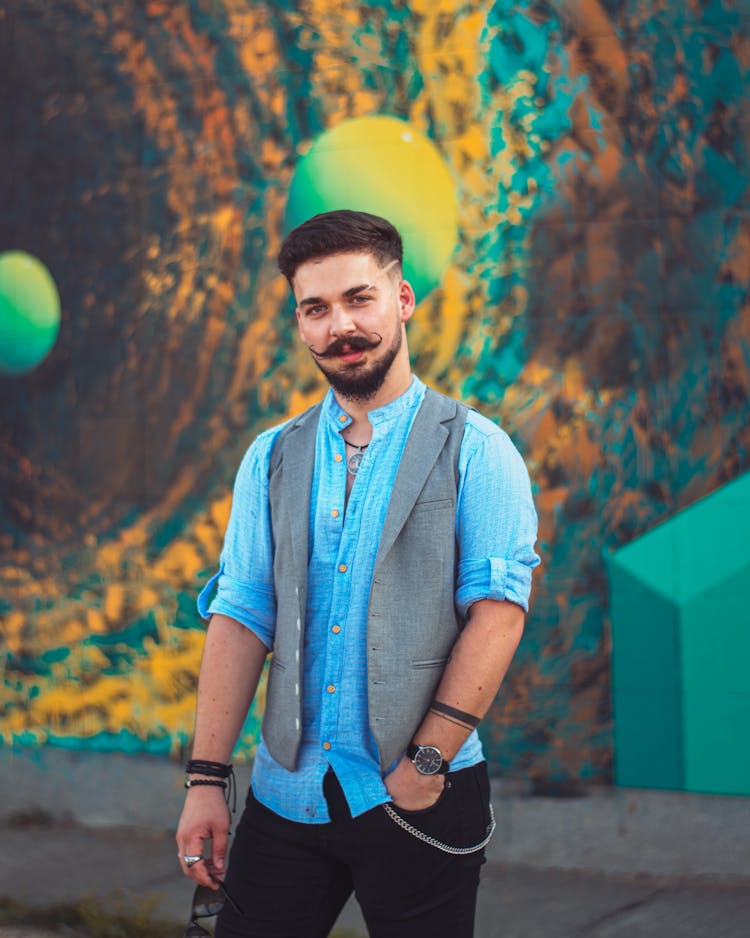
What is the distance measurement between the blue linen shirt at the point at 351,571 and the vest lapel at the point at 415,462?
1.7 inches

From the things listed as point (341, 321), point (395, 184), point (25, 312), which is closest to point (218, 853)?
point (341, 321)

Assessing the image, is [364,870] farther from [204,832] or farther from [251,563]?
[251,563]

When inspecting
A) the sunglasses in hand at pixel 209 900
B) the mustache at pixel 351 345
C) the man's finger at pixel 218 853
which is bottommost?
the sunglasses in hand at pixel 209 900

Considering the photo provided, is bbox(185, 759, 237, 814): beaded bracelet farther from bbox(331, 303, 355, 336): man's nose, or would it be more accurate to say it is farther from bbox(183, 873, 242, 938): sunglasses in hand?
bbox(331, 303, 355, 336): man's nose

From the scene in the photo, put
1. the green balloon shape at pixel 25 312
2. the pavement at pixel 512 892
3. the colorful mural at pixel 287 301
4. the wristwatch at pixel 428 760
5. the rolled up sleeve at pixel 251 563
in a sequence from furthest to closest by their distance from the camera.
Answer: the green balloon shape at pixel 25 312
the colorful mural at pixel 287 301
the pavement at pixel 512 892
the rolled up sleeve at pixel 251 563
the wristwatch at pixel 428 760

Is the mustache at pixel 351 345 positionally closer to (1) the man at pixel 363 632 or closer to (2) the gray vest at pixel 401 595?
(1) the man at pixel 363 632

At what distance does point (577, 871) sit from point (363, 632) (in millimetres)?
2983

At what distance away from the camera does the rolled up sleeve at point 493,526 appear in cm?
197

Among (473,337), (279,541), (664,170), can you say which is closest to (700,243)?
(664,170)

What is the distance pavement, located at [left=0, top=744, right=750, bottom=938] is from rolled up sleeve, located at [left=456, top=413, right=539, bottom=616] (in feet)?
7.86

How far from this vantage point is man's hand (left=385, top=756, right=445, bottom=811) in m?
1.96

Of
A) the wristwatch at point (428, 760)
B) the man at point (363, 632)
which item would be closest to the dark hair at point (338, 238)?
the man at point (363, 632)

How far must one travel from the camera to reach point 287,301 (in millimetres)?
5059

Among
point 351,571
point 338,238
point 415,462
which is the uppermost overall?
point 338,238
